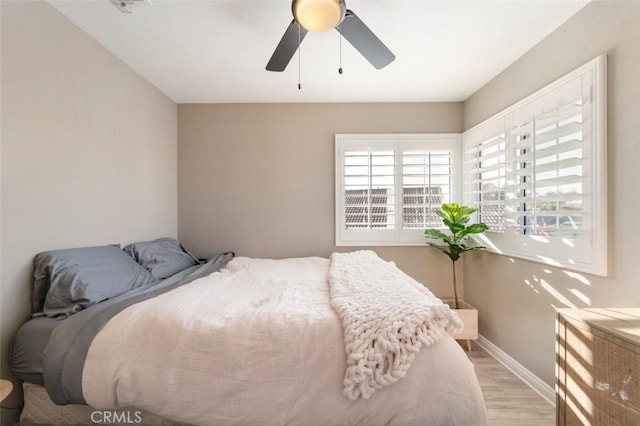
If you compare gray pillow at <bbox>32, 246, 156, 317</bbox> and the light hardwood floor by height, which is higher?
gray pillow at <bbox>32, 246, 156, 317</bbox>

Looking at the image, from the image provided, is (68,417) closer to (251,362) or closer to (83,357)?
(83,357)

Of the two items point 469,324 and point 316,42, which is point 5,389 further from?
point 469,324

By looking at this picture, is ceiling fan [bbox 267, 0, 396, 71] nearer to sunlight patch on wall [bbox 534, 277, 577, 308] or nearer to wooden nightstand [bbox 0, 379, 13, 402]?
sunlight patch on wall [bbox 534, 277, 577, 308]

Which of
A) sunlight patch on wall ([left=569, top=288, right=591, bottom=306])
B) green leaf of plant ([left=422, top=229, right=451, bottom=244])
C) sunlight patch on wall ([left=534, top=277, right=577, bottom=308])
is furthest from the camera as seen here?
green leaf of plant ([left=422, top=229, right=451, bottom=244])

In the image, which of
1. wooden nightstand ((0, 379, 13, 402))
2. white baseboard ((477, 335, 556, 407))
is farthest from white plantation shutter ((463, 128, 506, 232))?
wooden nightstand ((0, 379, 13, 402))

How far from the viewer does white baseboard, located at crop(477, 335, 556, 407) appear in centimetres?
183

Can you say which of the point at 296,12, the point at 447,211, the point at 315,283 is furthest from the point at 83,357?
the point at 447,211

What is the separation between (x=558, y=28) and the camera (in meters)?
1.82

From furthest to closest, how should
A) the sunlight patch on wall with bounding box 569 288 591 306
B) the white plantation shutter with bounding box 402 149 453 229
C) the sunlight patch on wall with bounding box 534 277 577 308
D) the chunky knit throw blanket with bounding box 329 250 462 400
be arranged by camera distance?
1. the white plantation shutter with bounding box 402 149 453 229
2. the sunlight patch on wall with bounding box 534 277 577 308
3. the sunlight patch on wall with bounding box 569 288 591 306
4. the chunky knit throw blanket with bounding box 329 250 462 400

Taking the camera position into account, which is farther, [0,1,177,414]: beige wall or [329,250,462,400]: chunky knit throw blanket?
[0,1,177,414]: beige wall

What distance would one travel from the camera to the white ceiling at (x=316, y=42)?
5.44 feet

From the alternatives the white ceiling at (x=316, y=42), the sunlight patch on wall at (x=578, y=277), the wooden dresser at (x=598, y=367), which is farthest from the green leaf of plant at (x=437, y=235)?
the white ceiling at (x=316, y=42)

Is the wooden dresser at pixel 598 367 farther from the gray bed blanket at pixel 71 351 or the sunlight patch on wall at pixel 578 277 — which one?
the gray bed blanket at pixel 71 351

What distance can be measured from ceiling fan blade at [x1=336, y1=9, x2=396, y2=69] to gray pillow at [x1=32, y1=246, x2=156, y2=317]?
2.02 meters
